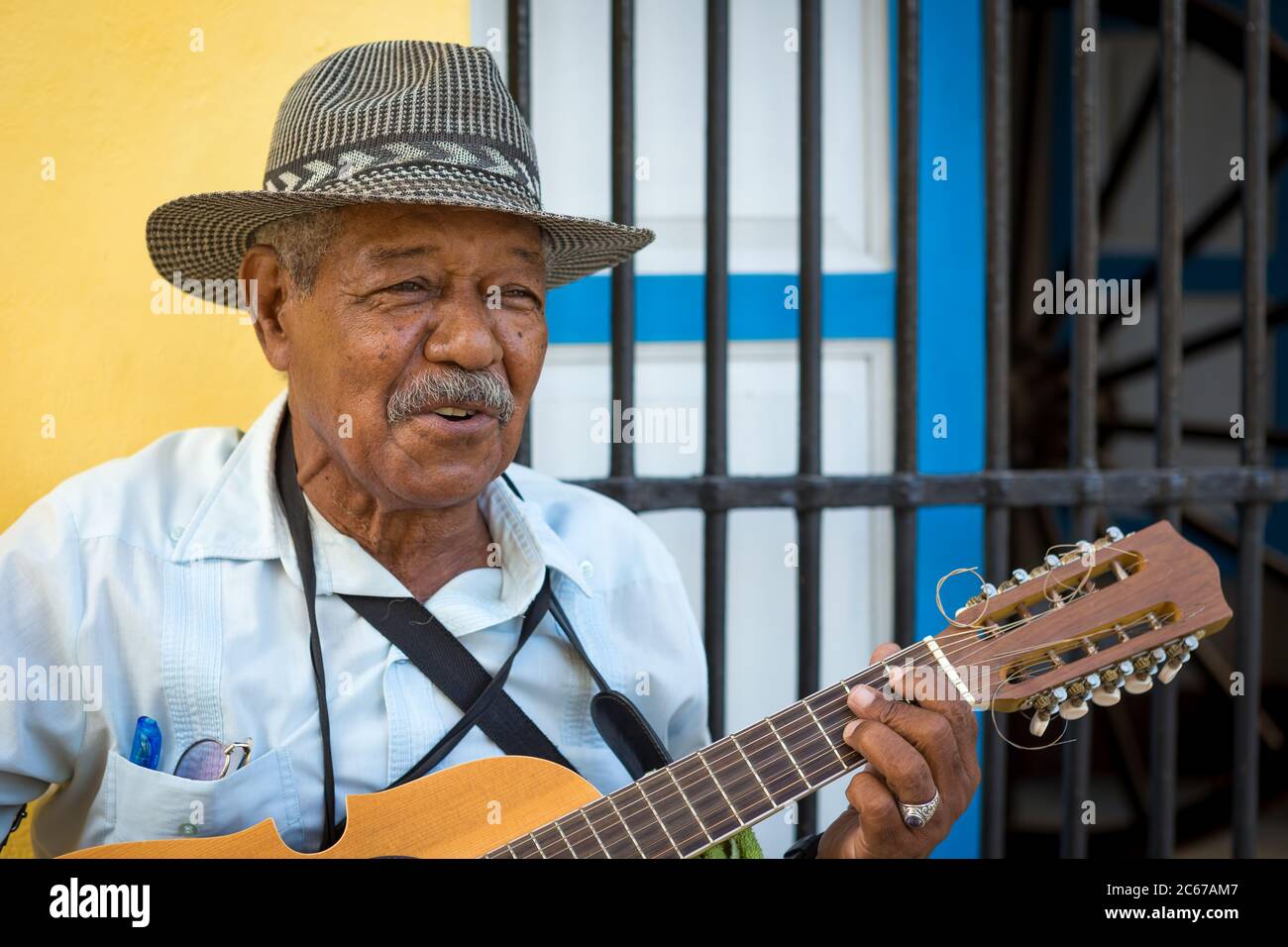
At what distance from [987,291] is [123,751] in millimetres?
1759

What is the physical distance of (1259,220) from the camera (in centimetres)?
242

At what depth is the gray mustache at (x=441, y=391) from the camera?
165 cm

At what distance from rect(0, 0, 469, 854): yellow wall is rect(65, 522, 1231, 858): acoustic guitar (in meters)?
0.83

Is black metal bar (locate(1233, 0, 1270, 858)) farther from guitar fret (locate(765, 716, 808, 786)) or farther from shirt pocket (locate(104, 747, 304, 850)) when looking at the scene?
shirt pocket (locate(104, 747, 304, 850))

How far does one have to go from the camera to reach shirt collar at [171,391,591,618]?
1.74 m

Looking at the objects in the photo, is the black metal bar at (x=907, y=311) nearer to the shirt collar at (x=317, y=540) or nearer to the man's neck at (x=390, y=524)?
the shirt collar at (x=317, y=540)

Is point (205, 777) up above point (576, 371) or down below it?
below

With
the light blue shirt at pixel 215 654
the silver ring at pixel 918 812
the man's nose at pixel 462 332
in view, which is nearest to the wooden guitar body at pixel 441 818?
the light blue shirt at pixel 215 654

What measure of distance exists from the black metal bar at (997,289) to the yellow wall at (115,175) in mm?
1127

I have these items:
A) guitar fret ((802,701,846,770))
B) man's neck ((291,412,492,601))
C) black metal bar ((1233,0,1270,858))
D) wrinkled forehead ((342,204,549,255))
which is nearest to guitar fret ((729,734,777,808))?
guitar fret ((802,701,846,770))

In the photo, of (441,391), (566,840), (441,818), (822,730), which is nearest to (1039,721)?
(822,730)

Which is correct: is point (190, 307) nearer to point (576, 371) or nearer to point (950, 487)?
point (576, 371)

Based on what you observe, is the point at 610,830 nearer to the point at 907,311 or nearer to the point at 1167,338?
the point at 907,311

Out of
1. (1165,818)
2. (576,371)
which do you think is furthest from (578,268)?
(1165,818)
